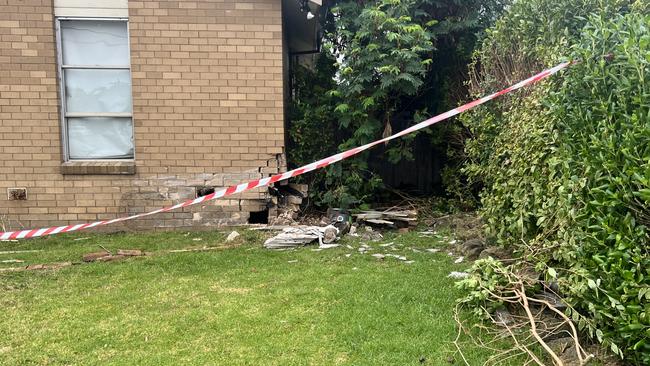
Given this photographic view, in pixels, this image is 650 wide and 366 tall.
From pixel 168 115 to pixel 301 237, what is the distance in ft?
9.28

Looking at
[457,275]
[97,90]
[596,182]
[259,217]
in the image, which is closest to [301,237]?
[259,217]

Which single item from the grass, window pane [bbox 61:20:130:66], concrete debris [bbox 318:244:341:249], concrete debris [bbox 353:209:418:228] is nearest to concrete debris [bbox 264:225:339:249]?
concrete debris [bbox 318:244:341:249]

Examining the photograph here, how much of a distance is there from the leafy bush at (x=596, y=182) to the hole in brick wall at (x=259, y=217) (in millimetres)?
4185

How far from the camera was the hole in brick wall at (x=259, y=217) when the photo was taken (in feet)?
25.4

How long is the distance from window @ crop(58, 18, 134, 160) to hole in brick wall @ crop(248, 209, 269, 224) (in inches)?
82.1

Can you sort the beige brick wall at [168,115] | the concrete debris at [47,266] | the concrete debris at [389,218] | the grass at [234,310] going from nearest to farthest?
the grass at [234,310], the concrete debris at [47,266], the beige brick wall at [168,115], the concrete debris at [389,218]

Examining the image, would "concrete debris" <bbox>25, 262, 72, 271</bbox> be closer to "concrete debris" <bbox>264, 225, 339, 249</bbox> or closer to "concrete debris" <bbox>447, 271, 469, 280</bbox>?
"concrete debris" <bbox>264, 225, 339, 249</bbox>

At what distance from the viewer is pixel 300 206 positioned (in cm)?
830

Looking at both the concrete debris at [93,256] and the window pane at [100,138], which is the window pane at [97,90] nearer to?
the window pane at [100,138]

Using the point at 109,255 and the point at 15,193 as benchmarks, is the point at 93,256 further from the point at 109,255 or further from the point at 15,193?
the point at 15,193

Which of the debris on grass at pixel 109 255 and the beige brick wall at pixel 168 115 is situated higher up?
the beige brick wall at pixel 168 115

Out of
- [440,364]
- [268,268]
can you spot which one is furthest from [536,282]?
[268,268]

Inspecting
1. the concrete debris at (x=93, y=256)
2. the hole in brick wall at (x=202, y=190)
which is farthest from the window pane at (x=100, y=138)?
the concrete debris at (x=93, y=256)

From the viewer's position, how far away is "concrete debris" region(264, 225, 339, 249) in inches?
256
